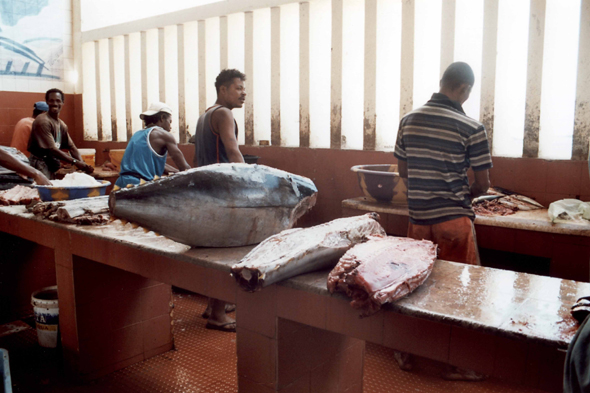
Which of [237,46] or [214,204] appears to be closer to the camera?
[214,204]

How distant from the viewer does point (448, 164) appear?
9.80 feet

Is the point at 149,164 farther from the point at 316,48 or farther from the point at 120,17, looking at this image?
the point at 120,17

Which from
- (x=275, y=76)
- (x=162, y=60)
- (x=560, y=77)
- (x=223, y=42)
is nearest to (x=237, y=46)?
(x=223, y=42)

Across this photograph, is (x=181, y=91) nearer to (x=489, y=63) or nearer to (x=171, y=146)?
(x=171, y=146)

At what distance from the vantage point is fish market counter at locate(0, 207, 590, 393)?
1.34 metres

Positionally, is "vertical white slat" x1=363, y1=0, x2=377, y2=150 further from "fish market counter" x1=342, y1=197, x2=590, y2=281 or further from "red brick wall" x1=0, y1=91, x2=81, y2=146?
"red brick wall" x1=0, y1=91, x2=81, y2=146

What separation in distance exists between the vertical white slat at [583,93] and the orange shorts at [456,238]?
1433 millimetres

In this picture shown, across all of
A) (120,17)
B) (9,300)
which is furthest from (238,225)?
(120,17)

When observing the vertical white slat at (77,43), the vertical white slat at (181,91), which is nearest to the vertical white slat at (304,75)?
the vertical white slat at (181,91)

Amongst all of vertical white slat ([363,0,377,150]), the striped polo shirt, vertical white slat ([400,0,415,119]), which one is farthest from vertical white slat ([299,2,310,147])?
the striped polo shirt

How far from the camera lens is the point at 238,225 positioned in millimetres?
2080

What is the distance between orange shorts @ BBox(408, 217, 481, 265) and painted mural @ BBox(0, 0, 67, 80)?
7.48 metres

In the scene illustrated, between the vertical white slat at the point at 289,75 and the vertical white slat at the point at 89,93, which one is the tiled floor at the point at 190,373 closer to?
the vertical white slat at the point at 289,75

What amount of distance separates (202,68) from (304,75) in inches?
67.4
